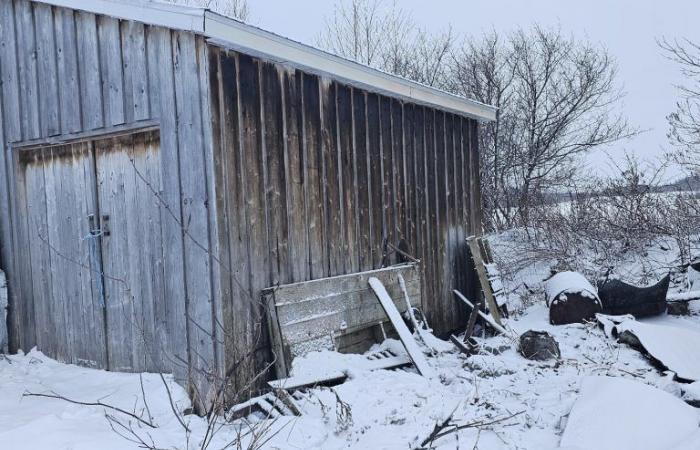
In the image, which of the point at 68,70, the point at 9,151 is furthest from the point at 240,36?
the point at 9,151

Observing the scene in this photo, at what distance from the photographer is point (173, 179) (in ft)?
15.5

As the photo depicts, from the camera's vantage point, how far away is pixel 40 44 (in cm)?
562

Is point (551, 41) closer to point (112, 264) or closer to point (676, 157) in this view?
point (676, 157)

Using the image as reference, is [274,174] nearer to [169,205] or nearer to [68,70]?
[169,205]

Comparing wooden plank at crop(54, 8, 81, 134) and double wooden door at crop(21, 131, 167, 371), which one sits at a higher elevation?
wooden plank at crop(54, 8, 81, 134)

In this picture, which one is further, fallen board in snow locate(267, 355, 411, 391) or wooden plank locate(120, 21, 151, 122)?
wooden plank locate(120, 21, 151, 122)

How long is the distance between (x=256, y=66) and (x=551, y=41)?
19.0 meters

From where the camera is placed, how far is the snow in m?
7.53

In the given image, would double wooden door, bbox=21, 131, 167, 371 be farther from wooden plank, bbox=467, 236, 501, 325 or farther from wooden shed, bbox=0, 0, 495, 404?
wooden plank, bbox=467, 236, 501, 325

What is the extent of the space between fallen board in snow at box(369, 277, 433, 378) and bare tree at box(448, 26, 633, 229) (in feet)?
36.7

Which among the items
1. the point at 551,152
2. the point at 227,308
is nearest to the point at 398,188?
the point at 227,308

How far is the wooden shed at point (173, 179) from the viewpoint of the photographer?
15.0 ft

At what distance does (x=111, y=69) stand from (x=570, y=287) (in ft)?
20.5

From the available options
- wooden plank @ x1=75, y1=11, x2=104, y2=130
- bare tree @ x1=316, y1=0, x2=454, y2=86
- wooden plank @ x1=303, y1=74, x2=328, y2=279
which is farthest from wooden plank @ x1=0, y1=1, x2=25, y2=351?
bare tree @ x1=316, y1=0, x2=454, y2=86
